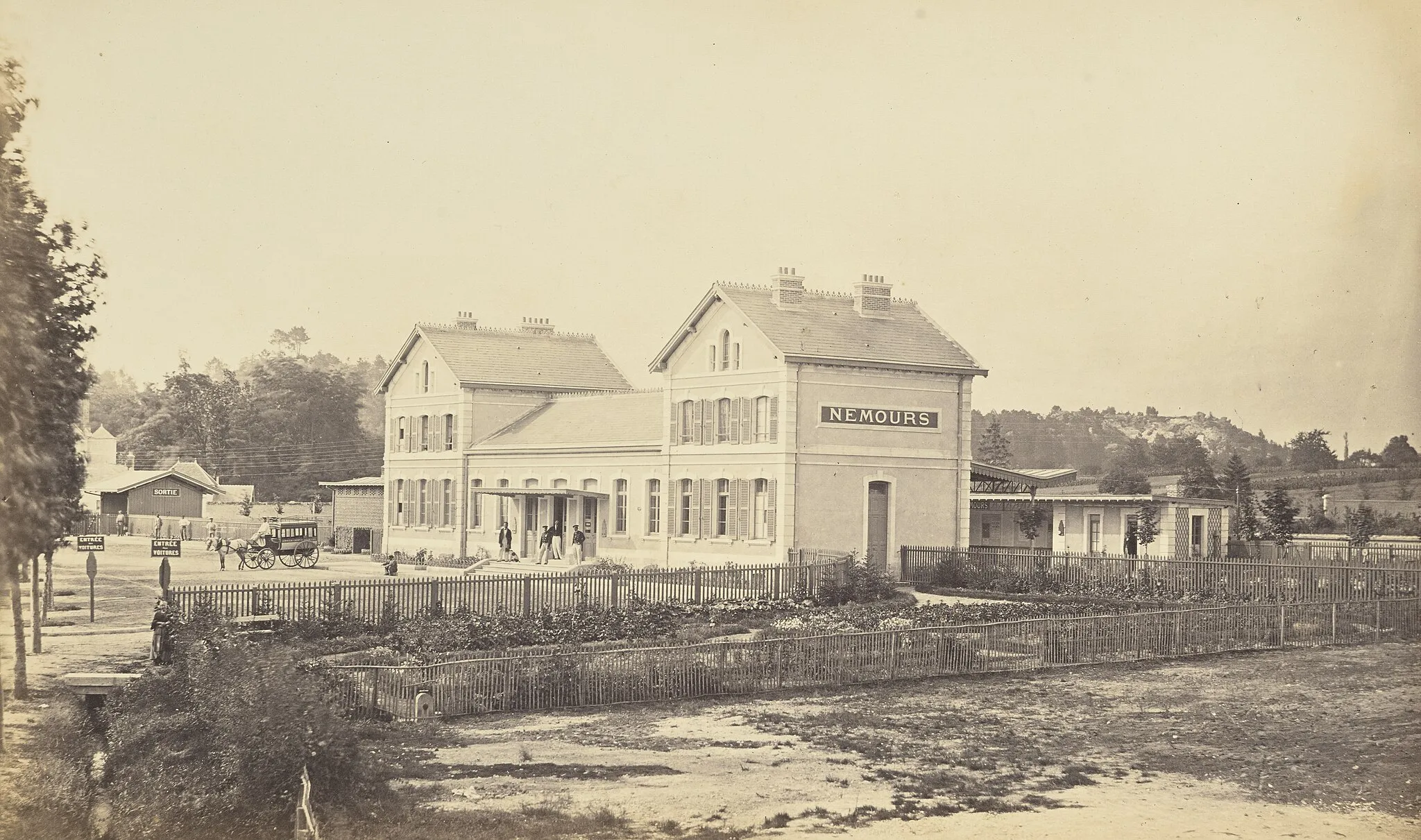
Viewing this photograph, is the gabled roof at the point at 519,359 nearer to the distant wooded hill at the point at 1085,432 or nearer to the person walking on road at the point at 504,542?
the person walking on road at the point at 504,542

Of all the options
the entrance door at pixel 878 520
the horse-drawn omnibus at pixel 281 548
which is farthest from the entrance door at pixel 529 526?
the entrance door at pixel 878 520

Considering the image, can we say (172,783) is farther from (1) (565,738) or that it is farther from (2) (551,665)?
(2) (551,665)

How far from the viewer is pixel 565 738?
15680mm

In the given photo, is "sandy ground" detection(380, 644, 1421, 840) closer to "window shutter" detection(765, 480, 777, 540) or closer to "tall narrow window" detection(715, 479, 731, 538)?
"window shutter" detection(765, 480, 777, 540)

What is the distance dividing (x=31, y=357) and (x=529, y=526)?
3030cm

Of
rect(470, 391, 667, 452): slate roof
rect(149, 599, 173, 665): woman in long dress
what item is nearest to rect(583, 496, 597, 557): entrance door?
A: rect(470, 391, 667, 452): slate roof

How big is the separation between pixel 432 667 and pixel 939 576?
1837cm

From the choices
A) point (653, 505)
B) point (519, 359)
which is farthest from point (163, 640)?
point (519, 359)

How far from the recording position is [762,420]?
115ft

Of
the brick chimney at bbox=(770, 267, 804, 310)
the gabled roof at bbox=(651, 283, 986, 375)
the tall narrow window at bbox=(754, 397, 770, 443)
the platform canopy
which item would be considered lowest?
the platform canopy

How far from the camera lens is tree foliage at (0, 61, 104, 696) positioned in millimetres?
13555

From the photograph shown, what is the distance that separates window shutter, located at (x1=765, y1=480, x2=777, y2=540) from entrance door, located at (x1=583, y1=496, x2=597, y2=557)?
7812 millimetres

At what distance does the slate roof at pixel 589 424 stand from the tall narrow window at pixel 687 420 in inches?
44.4

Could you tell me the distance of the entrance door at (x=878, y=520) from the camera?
35094 mm
